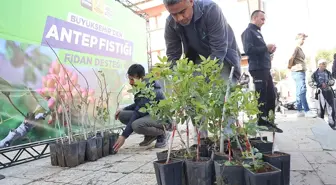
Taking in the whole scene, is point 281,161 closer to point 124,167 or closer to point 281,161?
point 281,161

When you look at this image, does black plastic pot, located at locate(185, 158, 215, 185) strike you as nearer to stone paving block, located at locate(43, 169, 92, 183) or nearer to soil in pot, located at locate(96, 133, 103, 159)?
stone paving block, located at locate(43, 169, 92, 183)

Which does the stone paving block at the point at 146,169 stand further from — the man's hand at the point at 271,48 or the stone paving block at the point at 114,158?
the man's hand at the point at 271,48

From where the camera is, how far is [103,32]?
4.11m

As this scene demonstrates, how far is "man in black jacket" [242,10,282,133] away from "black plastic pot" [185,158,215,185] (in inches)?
73.2

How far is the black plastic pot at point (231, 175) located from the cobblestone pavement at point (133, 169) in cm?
56

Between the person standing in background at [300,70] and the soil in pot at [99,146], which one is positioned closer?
the soil in pot at [99,146]

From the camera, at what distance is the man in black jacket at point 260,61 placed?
8.99 ft

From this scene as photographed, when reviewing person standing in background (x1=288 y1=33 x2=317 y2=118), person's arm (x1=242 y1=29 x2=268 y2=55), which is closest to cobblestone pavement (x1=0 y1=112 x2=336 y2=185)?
person's arm (x1=242 y1=29 x2=268 y2=55)

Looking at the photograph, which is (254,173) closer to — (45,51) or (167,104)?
(167,104)

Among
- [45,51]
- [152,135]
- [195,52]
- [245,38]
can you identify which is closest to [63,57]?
[45,51]

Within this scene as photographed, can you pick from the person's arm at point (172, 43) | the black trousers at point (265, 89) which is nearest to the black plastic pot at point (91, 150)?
the person's arm at point (172, 43)

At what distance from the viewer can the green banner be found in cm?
253

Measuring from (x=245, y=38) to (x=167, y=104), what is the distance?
2134mm

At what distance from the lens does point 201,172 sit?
1.06m
